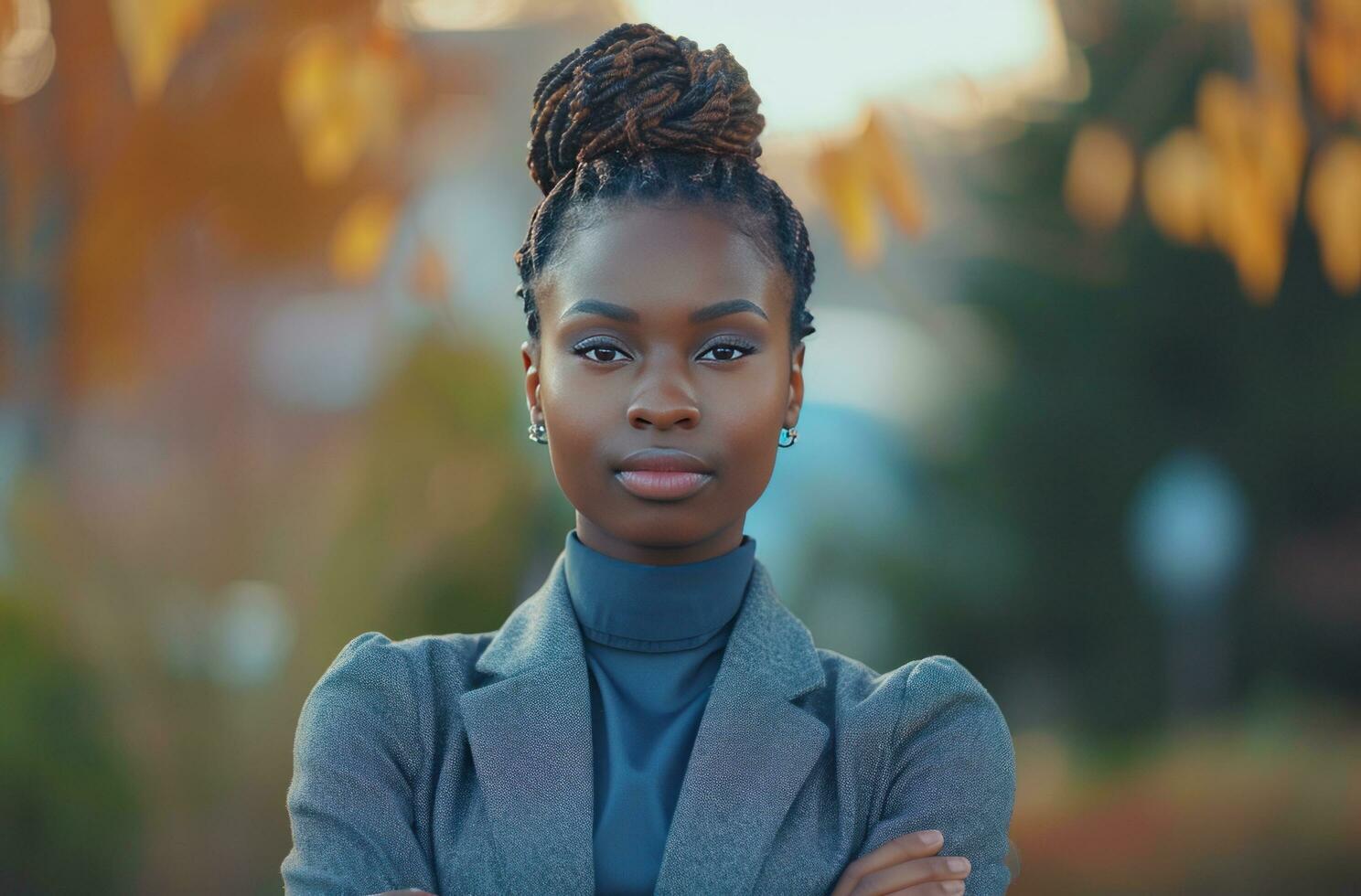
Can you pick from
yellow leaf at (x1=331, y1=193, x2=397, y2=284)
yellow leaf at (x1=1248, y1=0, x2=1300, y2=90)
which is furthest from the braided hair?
yellow leaf at (x1=1248, y1=0, x2=1300, y2=90)

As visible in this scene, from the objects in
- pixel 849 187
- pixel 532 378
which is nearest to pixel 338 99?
pixel 849 187

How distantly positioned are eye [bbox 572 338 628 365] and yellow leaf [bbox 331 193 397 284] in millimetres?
2974

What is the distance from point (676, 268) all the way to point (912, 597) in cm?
317

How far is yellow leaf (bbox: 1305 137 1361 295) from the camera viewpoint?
4.50m

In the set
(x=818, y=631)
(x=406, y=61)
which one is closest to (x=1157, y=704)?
(x=818, y=631)

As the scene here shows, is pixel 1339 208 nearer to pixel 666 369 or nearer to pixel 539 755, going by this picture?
pixel 666 369

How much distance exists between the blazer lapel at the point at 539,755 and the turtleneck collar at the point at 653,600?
0.04m

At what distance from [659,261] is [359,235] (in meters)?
3.02

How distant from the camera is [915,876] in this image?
65.7 inches

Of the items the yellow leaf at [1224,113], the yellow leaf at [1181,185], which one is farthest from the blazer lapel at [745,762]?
the yellow leaf at [1181,185]

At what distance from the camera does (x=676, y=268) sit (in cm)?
174

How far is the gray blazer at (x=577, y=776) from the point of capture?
1.69 meters

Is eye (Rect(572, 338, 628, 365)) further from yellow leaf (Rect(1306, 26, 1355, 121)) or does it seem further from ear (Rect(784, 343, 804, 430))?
yellow leaf (Rect(1306, 26, 1355, 121))

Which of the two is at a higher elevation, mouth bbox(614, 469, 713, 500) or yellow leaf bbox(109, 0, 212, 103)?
yellow leaf bbox(109, 0, 212, 103)
